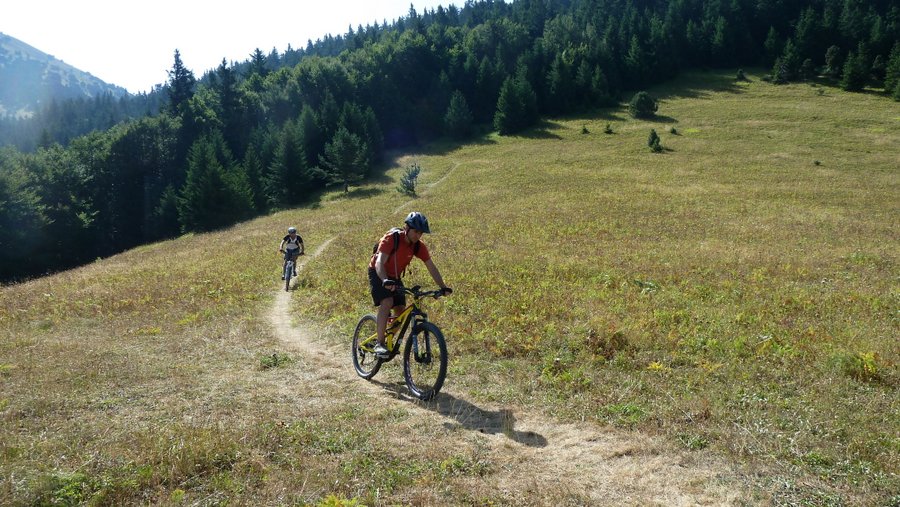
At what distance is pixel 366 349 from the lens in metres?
10.1

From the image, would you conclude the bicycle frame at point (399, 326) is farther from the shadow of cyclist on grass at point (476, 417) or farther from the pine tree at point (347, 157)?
the pine tree at point (347, 157)

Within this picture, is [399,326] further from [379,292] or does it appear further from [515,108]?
[515,108]

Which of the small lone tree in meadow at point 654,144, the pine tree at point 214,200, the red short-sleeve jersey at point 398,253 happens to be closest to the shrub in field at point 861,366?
the red short-sleeve jersey at point 398,253

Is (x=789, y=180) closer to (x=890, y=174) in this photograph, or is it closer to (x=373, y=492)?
(x=890, y=174)

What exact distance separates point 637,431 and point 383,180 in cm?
5964

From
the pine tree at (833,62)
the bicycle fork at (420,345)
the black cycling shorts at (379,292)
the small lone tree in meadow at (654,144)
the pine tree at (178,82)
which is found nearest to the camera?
the bicycle fork at (420,345)

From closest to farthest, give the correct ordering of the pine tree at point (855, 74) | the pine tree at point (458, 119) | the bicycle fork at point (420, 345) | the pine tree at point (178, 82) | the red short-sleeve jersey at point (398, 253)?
the bicycle fork at point (420, 345) → the red short-sleeve jersey at point (398, 253) → the pine tree at point (855, 74) → the pine tree at point (458, 119) → the pine tree at point (178, 82)

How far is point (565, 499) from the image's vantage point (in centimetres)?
569

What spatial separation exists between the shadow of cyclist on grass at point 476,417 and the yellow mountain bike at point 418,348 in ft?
0.69

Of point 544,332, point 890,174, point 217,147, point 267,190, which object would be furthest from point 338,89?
point 544,332

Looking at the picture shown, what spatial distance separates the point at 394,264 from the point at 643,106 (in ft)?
257

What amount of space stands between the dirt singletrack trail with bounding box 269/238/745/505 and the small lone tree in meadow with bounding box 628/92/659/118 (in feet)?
257

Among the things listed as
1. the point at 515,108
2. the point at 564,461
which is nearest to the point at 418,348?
the point at 564,461

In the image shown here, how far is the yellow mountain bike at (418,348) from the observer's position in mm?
8753
